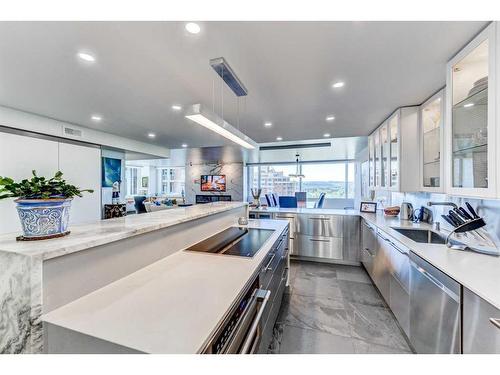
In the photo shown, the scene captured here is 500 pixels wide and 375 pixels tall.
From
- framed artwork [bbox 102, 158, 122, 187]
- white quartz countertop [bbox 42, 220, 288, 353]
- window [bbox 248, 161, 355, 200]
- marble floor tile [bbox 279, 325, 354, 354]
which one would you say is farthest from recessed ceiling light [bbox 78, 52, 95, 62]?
window [bbox 248, 161, 355, 200]

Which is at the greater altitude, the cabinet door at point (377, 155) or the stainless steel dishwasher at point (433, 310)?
the cabinet door at point (377, 155)

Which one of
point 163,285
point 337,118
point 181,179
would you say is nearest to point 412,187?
point 337,118

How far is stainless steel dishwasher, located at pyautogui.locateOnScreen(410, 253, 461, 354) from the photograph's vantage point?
1.24 m

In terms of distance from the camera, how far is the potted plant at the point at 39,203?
2.83 ft

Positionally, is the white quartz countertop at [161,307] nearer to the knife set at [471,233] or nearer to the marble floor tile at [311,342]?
the marble floor tile at [311,342]

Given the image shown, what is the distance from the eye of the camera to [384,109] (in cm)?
274

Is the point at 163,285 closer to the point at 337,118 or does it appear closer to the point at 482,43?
the point at 482,43

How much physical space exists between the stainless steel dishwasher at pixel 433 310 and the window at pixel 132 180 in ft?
37.4

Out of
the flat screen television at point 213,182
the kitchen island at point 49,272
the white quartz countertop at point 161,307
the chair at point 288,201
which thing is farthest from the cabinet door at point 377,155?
the flat screen television at point 213,182

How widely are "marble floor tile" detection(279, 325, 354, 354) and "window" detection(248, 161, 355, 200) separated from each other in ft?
23.3

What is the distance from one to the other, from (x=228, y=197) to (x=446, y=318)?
7.97 metres

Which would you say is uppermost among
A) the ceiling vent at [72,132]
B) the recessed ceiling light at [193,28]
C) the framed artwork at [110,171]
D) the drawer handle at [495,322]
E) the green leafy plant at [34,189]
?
the recessed ceiling light at [193,28]

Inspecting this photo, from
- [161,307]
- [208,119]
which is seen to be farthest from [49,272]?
[208,119]

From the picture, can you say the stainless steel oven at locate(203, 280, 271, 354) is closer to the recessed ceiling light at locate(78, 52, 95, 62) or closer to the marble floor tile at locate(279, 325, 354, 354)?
the marble floor tile at locate(279, 325, 354, 354)
